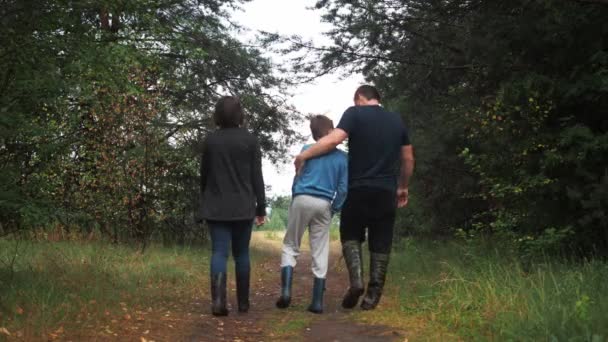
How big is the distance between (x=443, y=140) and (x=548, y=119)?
4251 mm

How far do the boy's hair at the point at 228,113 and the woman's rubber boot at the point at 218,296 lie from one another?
59.9 inches

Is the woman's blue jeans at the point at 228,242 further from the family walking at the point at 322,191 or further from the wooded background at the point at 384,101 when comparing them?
the wooded background at the point at 384,101

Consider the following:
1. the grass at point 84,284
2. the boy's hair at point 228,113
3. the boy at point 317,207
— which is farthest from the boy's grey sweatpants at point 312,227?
the grass at point 84,284

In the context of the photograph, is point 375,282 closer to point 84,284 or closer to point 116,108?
point 84,284

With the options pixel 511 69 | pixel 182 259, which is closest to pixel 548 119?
pixel 511 69

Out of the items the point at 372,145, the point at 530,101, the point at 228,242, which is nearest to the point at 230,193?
the point at 228,242

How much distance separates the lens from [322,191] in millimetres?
6461

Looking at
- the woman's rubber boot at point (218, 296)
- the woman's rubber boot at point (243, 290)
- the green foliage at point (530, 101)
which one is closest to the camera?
the woman's rubber boot at point (218, 296)

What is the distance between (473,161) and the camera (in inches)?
334

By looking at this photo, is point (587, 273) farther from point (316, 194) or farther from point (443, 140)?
point (443, 140)

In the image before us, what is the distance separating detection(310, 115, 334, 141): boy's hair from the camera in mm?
6735

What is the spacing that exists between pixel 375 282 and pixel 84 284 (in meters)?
3.11

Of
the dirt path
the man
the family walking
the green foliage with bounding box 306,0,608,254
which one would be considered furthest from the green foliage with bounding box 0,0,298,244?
the green foliage with bounding box 306,0,608,254

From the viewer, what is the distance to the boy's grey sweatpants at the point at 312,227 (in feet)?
21.2
